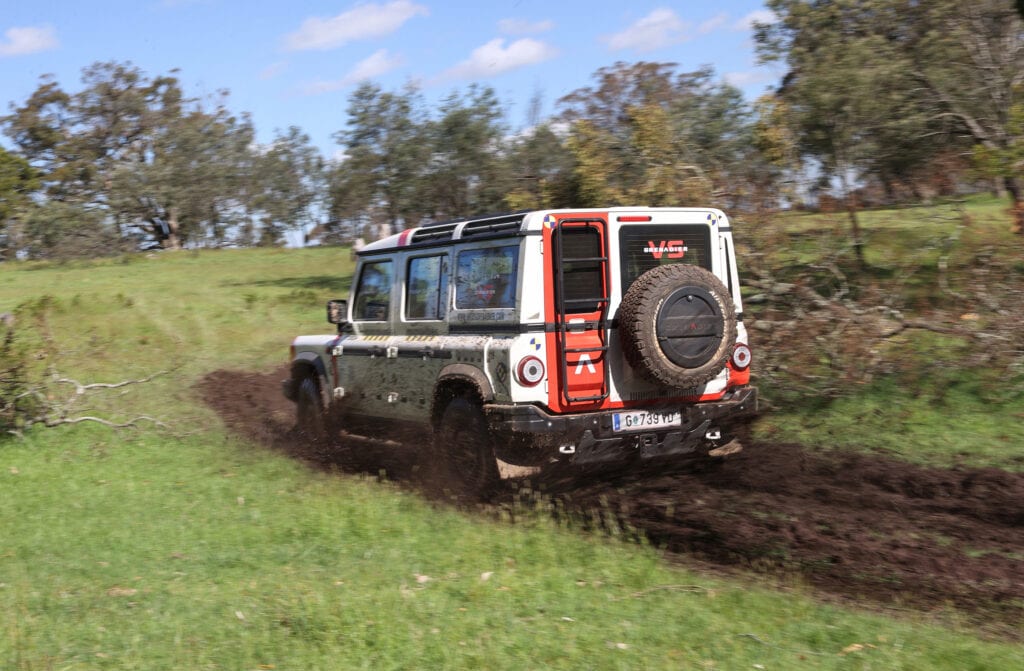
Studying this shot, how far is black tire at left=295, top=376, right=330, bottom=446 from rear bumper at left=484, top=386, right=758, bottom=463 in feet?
10.6

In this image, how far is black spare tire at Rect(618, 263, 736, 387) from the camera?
7.14m

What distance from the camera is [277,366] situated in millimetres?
15328

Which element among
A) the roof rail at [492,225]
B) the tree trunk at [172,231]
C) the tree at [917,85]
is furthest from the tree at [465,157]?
the tree trunk at [172,231]

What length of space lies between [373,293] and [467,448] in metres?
2.24

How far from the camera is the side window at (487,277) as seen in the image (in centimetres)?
731

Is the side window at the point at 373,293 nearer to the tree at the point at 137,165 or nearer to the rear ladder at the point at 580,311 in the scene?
the rear ladder at the point at 580,311

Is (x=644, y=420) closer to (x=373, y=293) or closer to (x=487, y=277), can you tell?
(x=487, y=277)

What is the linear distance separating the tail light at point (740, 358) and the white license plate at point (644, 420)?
0.70 meters

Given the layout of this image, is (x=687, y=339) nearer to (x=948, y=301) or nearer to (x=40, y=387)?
(x=948, y=301)

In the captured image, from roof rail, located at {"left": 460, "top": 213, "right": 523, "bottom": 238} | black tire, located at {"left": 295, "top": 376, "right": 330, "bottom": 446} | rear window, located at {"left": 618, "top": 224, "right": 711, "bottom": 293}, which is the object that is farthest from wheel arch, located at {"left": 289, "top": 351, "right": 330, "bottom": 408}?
rear window, located at {"left": 618, "top": 224, "right": 711, "bottom": 293}

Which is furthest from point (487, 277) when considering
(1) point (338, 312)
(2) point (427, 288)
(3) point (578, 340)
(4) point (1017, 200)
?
(4) point (1017, 200)

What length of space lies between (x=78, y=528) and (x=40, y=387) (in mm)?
4140

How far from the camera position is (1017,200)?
11117 mm

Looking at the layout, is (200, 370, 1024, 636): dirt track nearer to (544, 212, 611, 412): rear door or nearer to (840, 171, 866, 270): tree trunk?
(544, 212, 611, 412): rear door
